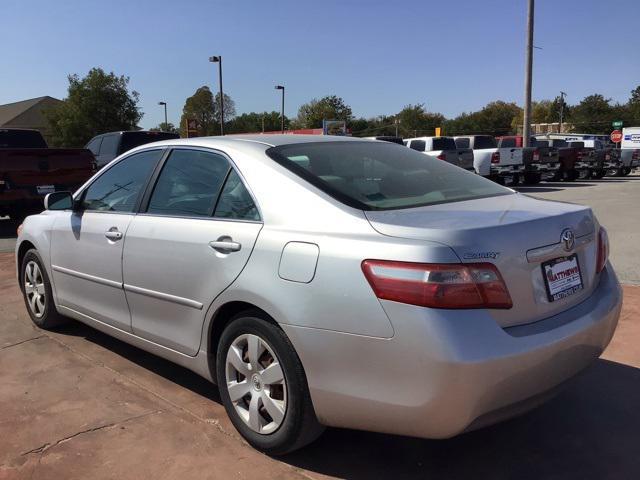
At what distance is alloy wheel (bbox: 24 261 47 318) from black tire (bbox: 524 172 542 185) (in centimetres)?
1917

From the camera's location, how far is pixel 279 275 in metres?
2.75

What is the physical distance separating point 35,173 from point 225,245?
881 centimetres

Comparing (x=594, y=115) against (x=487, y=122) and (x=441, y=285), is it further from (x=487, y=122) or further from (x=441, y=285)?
(x=441, y=285)

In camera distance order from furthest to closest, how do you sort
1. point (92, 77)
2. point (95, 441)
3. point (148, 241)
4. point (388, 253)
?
point (92, 77) → point (148, 241) → point (95, 441) → point (388, 253)

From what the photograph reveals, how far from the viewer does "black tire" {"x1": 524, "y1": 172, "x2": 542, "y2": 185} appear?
70.3 ft

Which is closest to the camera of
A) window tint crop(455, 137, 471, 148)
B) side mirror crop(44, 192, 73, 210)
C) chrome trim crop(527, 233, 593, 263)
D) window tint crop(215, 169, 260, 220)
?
chrome trim crop(527, 233, 593, 263)

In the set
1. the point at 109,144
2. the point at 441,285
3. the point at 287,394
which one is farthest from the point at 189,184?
the point at 109,144

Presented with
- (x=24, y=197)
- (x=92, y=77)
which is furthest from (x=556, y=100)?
(x=24, y=197)

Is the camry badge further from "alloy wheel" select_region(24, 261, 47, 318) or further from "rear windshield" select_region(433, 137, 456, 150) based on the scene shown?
"rear windshield" select_region(433, 137, 456, 150)

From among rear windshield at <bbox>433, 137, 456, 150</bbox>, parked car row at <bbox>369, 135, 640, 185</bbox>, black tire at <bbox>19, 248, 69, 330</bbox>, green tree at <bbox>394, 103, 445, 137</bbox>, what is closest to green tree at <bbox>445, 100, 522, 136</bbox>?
green tree at <bbox>394, 103, 445, 137</bbox>

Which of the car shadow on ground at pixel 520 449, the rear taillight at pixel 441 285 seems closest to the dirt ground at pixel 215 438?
the car shadow on ground at pixel 520 449

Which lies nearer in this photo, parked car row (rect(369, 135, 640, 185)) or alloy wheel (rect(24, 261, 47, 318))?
alloy wheel (rect(24, 261, 47, 318))

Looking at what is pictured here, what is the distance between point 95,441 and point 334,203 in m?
1.84

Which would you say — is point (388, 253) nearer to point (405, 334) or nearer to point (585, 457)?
point (405, 334)
